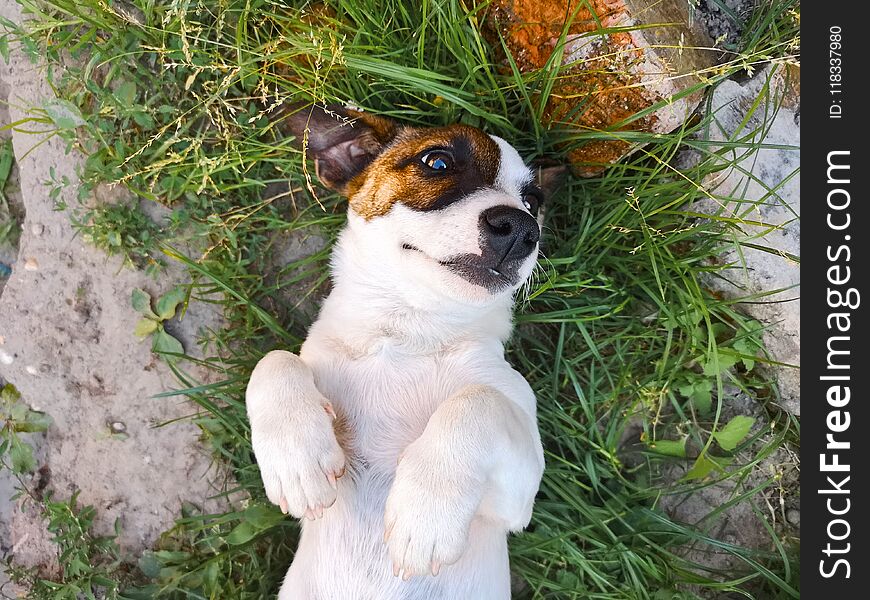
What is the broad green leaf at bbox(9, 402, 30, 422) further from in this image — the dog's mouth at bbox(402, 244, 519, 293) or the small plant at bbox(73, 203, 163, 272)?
the dog's mouth at bbox(402, 244, 519, 293)

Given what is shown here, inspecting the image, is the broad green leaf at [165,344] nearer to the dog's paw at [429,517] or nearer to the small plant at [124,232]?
the small plant at [124,232]

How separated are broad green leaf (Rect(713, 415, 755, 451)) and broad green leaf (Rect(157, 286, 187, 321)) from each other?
3.34 metres

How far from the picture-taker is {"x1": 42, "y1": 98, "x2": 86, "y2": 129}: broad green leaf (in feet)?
12.3

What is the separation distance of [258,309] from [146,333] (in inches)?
28.6

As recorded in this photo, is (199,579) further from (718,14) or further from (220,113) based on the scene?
(718,14)

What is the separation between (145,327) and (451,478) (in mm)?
2375

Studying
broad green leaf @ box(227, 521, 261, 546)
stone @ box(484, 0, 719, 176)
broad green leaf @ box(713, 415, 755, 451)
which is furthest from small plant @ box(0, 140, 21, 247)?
broad green leaf @ box(713, 415, 755, 451)

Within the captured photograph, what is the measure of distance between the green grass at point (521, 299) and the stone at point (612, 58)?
0.39 feet

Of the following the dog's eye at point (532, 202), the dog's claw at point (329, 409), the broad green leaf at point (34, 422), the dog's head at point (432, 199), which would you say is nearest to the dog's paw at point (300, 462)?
the dog's claw at point (329, 409)

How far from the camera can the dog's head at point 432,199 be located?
2.75 metres
